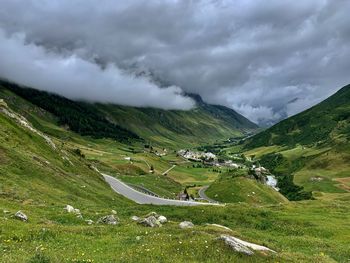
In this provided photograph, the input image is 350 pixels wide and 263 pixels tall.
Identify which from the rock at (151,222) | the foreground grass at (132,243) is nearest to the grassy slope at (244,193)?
the foreground grass at (132,243)

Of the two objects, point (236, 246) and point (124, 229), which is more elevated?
point (236, 246)

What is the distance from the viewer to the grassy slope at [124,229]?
2716 cm

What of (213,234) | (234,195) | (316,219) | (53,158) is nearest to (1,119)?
(53,158)

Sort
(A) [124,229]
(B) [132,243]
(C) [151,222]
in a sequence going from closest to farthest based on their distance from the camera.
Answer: (B) [132,243]
(A) [124,229]
(C) [151,222]

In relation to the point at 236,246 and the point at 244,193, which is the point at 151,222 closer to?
the point at 236,246

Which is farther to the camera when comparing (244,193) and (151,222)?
(244,193)

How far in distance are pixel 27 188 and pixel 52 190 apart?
24.6ft

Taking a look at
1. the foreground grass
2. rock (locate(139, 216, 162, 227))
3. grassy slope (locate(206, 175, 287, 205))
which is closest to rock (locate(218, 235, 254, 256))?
the foreground grass

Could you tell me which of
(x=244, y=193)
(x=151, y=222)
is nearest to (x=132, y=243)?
(x=151, y=222)

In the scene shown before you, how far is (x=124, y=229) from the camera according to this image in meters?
37.7

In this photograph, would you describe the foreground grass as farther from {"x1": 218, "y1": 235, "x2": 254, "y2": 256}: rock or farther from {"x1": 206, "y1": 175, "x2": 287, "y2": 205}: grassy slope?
{"x1": 206, "y1": 175, "x2": 287, "y2": 205}: grassy slope

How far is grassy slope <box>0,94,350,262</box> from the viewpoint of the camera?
27.2 meters

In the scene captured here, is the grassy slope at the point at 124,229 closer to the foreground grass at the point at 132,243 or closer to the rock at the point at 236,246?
the foreground grass at the point at 132,243

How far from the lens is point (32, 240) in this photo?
29906mm
